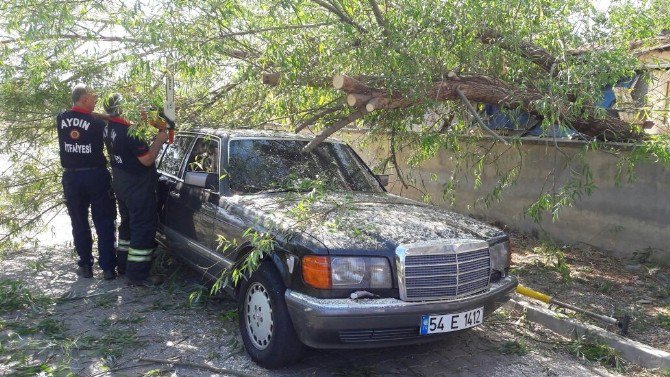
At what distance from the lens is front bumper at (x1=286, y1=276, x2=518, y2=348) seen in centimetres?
342

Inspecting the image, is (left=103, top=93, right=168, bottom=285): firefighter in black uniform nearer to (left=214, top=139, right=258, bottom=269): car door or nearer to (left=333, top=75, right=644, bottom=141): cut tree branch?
(left=214, top=139, right=258, bottom=269): car door

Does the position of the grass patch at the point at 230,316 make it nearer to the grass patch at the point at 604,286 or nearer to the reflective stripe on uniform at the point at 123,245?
the reflective stripe on uniform at the point at 123,245

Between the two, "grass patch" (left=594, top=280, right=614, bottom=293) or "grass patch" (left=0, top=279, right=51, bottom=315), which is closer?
"grass patch" (left=0, top=279, right=51, bottom=315)

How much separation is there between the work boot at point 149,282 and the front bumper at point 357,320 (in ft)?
8.52

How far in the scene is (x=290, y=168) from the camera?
4977 millimetres

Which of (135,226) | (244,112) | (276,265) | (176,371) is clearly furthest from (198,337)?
(244,112)

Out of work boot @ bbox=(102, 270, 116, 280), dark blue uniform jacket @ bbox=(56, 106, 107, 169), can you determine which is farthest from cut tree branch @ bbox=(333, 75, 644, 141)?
work boot @ bbox=(102, 270, 116, 280)

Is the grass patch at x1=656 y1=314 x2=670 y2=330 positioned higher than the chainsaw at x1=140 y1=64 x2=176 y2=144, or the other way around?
the chainsaw at x1=140 y1=64 x2=176 y2=144

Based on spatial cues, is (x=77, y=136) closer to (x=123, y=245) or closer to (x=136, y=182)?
(x=136, y=182)

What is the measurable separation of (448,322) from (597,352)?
1632 mm

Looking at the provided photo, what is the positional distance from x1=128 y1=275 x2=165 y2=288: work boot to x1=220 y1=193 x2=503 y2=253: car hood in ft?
5.76

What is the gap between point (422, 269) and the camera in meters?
3.68

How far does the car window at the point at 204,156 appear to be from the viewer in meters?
5.04

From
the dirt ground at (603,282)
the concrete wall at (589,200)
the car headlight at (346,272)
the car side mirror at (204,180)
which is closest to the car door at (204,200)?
the car side mirror at (204,180)
